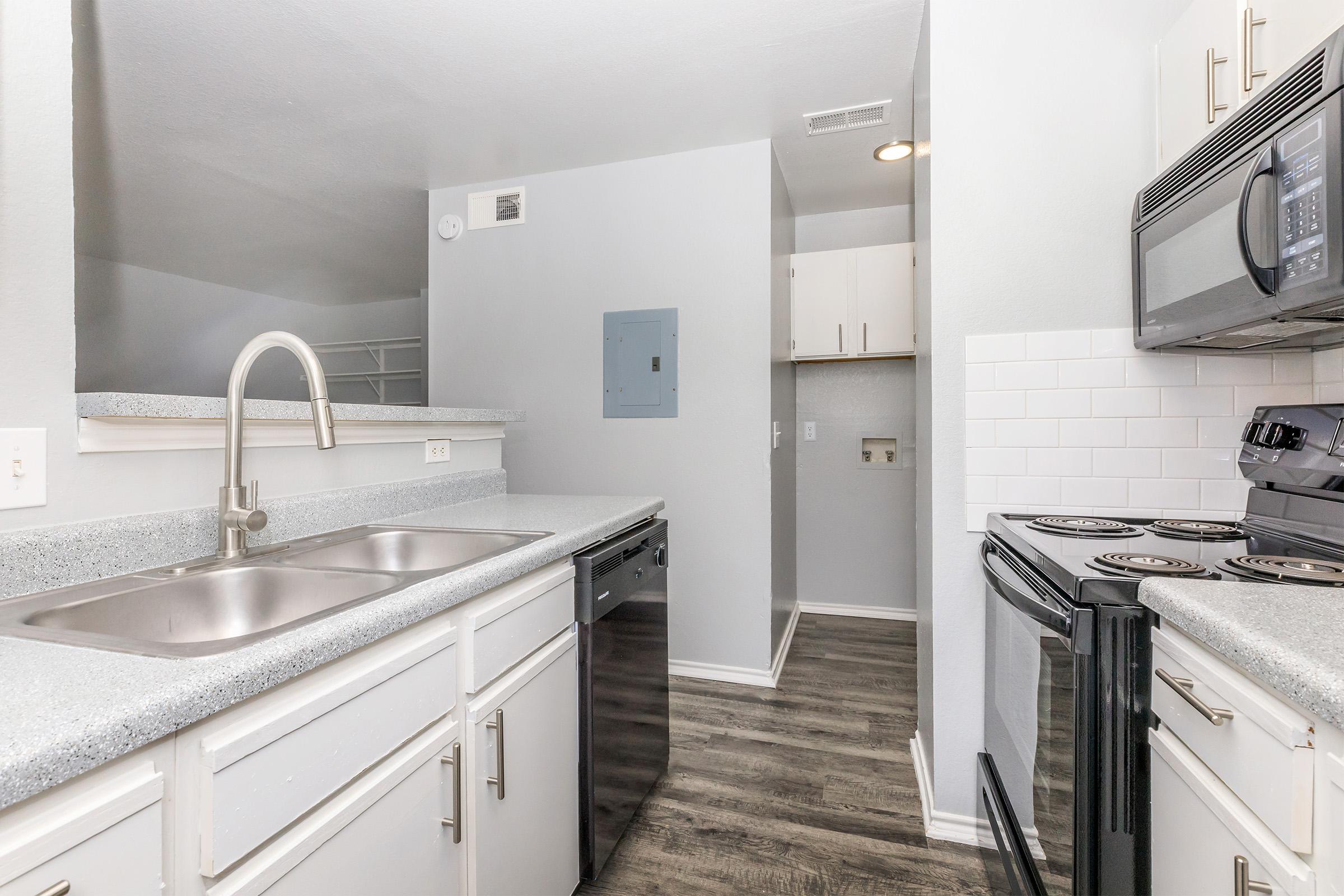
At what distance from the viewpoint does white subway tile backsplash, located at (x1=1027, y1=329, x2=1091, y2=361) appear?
5.48 feet

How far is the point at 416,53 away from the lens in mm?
2234

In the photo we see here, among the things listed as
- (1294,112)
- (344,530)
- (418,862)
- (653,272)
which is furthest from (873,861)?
(653,272)

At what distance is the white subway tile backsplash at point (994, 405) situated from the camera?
5.65 feet

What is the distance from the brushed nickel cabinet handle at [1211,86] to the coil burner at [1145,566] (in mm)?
942

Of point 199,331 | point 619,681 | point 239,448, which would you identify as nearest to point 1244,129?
point 619,681

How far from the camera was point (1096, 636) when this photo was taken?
1.04 metres

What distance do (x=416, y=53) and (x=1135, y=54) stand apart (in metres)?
2.24

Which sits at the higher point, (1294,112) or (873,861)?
(1294,112)

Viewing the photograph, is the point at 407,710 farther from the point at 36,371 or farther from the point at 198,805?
the point at 36,371

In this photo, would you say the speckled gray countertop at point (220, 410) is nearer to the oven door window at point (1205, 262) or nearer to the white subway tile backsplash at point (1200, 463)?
the oven door window at point (1205, 262)

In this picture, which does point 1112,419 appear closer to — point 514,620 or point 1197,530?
point 1197,530

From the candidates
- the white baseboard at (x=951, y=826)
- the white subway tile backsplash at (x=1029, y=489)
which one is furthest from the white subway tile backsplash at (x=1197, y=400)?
the white baseboard at (x=951, y=826)

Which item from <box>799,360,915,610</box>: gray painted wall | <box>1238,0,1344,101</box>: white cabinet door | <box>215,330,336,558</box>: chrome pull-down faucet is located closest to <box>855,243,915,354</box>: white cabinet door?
<box>799,360,915,610</box>: gray painted wall

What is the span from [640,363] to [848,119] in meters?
1.40
